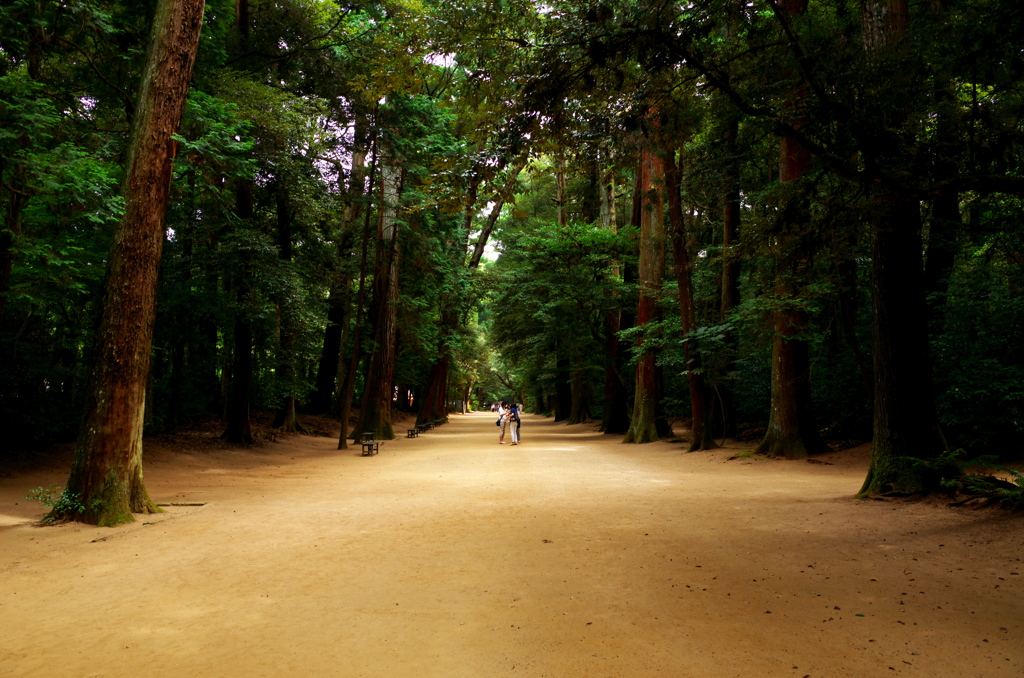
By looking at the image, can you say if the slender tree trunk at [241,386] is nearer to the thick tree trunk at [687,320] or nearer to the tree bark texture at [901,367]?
the thick tree trunk at [687,320]

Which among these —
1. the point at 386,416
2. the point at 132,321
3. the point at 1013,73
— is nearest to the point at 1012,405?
the point at 1013,73

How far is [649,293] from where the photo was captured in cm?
1922

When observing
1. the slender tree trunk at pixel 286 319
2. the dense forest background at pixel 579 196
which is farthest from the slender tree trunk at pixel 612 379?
the slender tree trunk at pixel 286 319

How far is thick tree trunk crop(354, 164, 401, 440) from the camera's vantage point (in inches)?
786

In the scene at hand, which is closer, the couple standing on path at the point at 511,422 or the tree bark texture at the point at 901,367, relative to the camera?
the tree bark texture at the point at 901,367

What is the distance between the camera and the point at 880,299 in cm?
860

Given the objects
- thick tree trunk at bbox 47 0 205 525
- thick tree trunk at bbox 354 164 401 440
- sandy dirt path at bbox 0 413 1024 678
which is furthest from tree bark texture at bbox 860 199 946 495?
thick tree trunk at bbox 354 164 401 440

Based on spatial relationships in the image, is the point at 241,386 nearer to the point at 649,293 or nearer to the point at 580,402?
the point at 649,293

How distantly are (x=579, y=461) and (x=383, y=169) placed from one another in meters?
11.6

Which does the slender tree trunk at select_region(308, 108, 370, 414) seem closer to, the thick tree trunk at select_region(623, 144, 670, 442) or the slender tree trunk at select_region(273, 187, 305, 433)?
the slender tree trunk at select_region(273, 187, 305, 433)

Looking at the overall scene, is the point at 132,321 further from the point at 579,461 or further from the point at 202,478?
the point at 579,461

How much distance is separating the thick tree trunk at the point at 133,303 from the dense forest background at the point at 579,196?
58cm

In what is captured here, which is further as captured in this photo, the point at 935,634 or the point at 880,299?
the point at 880,299

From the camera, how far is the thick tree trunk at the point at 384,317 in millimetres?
19969
